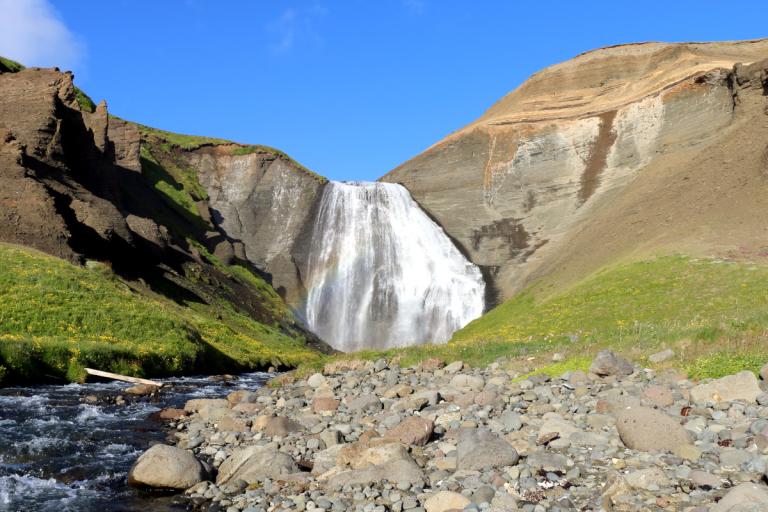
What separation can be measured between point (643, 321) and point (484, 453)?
71.3 feet

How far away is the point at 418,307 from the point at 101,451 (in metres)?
50.2

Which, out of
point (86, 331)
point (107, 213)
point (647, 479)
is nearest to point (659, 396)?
point (647, 479)

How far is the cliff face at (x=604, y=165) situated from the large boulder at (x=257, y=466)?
108 feet

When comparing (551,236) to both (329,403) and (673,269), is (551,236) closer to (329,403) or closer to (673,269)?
(673,269)

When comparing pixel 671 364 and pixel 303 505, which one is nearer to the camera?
pixel 303 505

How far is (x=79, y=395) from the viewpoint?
57.9ft

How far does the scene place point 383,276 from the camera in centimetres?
6481

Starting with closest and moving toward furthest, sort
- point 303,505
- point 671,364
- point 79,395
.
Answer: point 303,505 < point 671,364 < point 79,395

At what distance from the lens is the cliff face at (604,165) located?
43.2 meters

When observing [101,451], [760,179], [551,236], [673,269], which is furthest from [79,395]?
[551,236]

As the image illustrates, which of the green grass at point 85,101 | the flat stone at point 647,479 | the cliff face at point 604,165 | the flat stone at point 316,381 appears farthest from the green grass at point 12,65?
the flat stone at point 647,479

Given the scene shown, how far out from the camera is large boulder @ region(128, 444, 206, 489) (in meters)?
9.65

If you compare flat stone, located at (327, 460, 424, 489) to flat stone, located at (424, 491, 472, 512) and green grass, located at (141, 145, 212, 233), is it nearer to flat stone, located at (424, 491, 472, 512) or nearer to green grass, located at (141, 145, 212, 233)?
flat stone, located at (424, 491, 472, 512)

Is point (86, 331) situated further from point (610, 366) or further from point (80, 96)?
point (80, 96)
